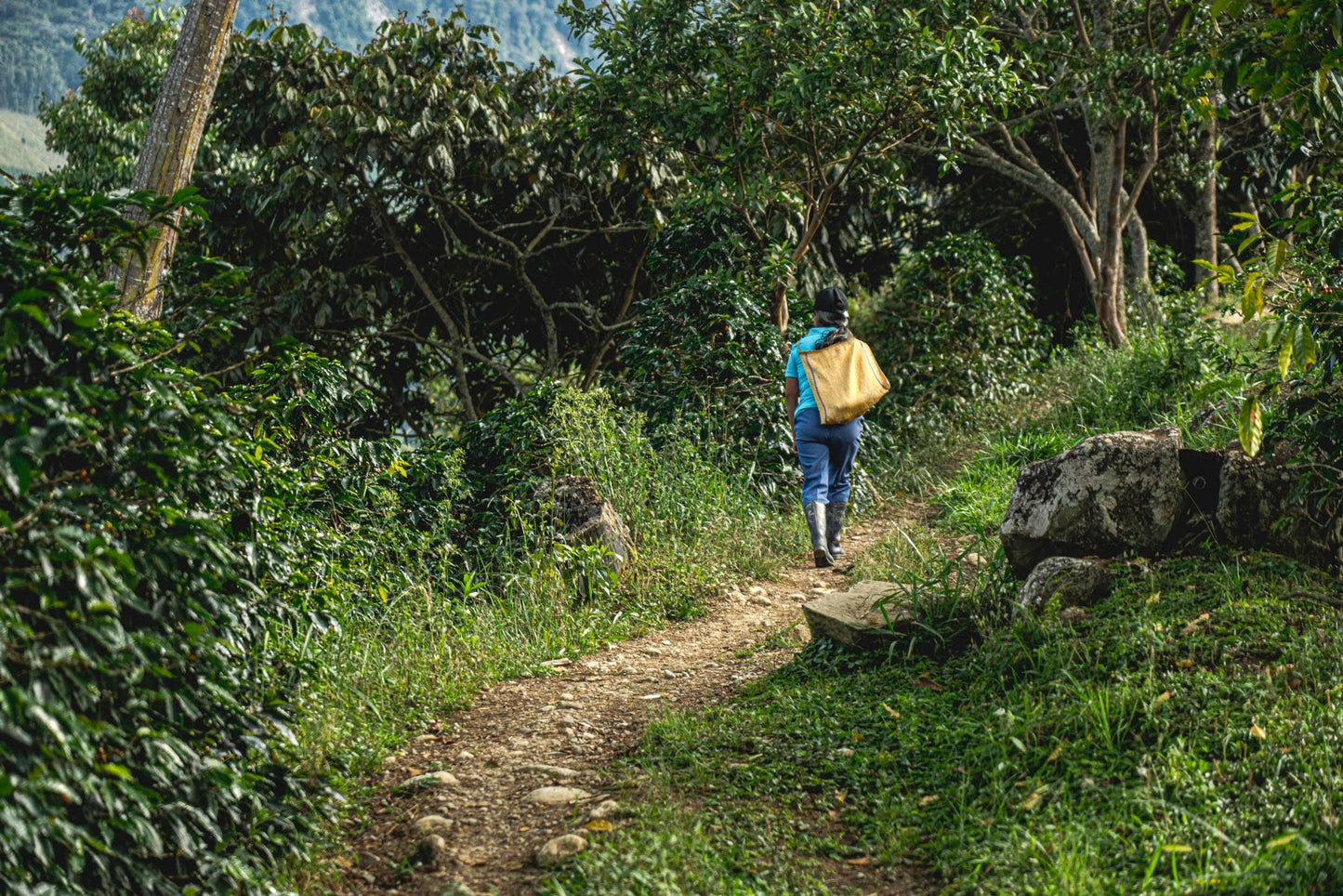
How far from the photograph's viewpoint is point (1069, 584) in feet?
13.1

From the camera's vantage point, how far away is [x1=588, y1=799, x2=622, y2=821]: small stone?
3.11 meters

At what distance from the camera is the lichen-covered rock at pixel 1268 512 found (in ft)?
12.8

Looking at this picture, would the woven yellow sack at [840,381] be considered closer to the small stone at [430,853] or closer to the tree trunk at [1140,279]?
the small stone at [430,853]

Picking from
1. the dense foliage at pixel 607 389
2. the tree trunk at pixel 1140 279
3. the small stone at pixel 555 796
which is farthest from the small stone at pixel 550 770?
the tree trunk at pixel 1140 279

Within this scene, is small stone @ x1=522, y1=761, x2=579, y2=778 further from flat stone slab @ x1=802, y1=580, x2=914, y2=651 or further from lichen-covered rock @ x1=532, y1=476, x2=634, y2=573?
lichen-covered rock @ x1=532, y1=476, x2=634, y2=573

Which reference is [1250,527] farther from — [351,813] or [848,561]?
[351,813]

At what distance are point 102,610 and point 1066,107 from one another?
1223cm

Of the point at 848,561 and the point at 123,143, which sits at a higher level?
the point at 123,143

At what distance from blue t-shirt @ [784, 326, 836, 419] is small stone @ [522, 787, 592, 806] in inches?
138

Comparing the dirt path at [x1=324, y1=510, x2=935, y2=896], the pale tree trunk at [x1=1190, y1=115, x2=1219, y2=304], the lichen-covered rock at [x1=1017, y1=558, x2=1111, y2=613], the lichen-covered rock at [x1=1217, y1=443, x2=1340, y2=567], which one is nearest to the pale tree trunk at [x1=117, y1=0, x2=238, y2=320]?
the dirt path at [x1=324, y1=510, x2=935, y2=896]

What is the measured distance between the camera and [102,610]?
7.39ft

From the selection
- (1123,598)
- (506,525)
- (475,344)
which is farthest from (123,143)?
(1123,598)

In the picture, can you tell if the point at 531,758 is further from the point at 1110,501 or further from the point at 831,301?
the point at 831,301

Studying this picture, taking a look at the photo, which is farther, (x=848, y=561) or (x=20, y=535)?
(x=848, y=561)
